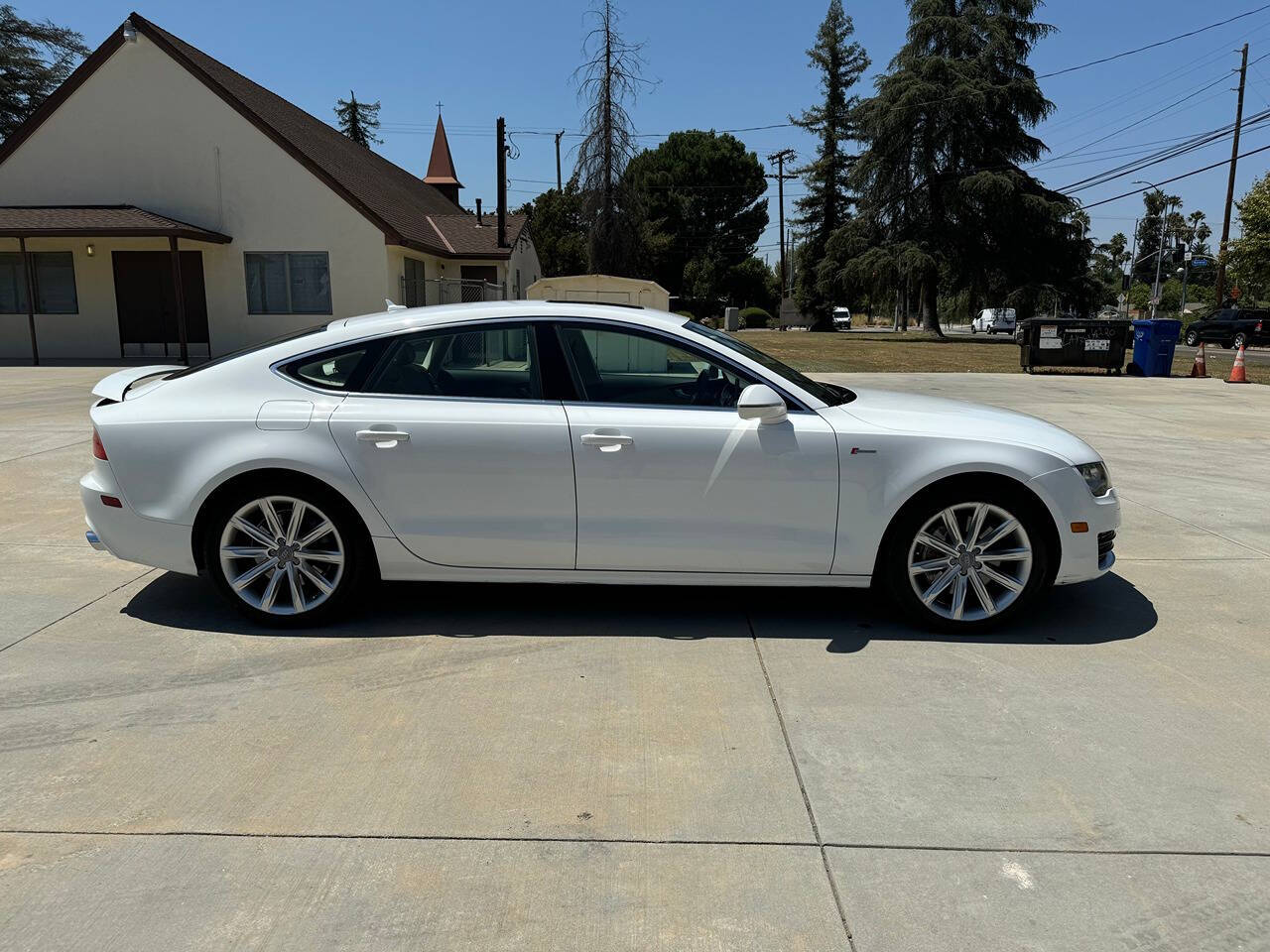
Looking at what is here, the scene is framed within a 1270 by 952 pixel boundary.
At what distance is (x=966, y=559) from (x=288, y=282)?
21.4 m

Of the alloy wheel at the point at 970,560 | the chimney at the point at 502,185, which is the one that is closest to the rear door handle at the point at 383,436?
the alloy wheel at the point at 970,560

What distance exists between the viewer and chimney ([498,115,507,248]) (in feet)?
93.8

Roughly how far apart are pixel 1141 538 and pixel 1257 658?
7.16ft

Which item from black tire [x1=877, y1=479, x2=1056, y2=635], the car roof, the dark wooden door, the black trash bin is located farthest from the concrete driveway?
the dark wooden door

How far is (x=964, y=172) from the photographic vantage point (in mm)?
40156

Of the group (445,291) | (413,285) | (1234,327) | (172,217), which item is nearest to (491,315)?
(172,217)

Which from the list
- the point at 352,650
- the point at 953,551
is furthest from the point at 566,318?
the point at 953,551

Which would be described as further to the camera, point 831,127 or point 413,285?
point 831,127

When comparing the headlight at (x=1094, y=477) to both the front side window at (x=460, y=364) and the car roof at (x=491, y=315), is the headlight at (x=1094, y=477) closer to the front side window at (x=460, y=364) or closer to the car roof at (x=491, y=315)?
the car roof at (x=491, y=315)

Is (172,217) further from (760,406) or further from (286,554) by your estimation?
(760,406)

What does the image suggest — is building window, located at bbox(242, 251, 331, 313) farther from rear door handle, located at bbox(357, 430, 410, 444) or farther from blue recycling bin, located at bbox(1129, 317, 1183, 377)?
rear door handle, located at bbox(357, 430, 410, 444)

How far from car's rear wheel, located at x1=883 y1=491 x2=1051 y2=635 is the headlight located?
0.28 metres

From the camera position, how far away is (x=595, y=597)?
5031 millimetres

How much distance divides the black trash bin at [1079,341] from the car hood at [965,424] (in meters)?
17.3
